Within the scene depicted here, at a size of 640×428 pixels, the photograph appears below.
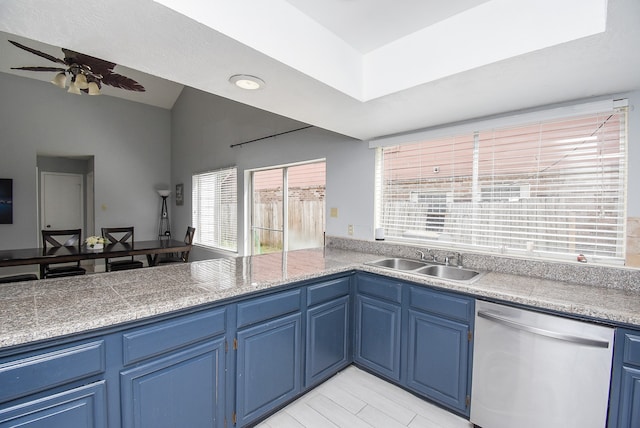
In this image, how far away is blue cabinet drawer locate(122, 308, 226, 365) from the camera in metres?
1.21

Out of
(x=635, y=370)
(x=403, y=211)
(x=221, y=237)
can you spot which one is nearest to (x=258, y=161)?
(x=221, y=237)

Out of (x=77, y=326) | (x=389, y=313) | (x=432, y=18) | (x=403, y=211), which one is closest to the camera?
(x=77, y=326)

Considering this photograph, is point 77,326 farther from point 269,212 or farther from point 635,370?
point 269,212

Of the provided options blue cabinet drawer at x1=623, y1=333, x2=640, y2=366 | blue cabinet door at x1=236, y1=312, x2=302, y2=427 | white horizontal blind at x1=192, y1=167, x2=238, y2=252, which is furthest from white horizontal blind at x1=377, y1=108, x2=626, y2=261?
white horizontal blind at x1=192, y1=167, x2=238, y2=252

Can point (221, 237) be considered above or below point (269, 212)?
below

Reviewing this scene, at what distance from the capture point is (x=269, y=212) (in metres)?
4.17

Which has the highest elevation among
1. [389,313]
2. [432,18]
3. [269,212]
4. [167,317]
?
[432,18]

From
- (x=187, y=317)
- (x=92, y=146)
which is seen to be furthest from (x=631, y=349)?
(x=92, y=146)

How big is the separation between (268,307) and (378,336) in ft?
3.18

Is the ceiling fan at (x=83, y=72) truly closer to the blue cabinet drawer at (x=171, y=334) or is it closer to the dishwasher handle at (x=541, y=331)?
the blue cabinet drawer at (x=171, y=334)

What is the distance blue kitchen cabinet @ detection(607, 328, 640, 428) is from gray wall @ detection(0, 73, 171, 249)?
719 centimetres

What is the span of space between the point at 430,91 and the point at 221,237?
431 centimetres

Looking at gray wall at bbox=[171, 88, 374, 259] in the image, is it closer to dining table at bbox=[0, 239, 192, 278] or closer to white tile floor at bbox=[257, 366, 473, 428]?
dining table at bbox=[0, 239, 192, 278]

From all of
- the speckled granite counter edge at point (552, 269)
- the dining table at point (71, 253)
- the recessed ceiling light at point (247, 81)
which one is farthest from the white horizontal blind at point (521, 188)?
the dining table at point (71, 253)
